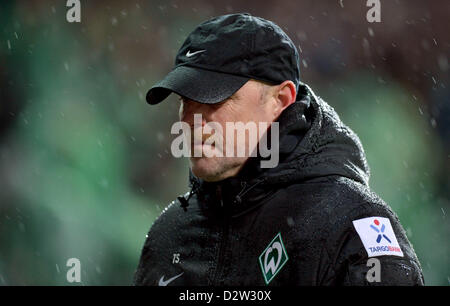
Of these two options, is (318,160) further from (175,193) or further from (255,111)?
(175,193)

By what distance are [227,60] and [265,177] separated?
0.32m

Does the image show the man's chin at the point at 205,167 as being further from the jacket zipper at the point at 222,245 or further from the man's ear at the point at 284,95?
the man's ear at the point at 284,95

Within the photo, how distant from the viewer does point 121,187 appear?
600cm

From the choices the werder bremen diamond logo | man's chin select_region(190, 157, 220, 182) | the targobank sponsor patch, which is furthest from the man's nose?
the targobank sponsor patch

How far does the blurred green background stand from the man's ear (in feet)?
13.1

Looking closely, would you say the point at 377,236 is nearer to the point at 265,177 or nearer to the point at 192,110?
the point at 265,177

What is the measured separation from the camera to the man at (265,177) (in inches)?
65.3

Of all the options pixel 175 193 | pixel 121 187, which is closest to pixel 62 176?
pixel 121 187

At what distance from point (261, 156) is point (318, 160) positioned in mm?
150

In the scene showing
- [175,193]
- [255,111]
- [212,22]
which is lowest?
[255,111]

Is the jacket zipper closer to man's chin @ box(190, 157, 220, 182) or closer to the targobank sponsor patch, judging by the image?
man's chin @ box(190, 157, 220, 182)

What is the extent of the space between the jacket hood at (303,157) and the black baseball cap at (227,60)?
0.43 feet

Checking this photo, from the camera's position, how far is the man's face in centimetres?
179

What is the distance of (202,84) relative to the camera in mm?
1771
